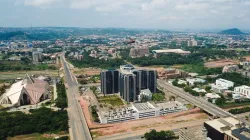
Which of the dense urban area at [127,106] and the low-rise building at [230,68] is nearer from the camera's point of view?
the dense urban area at [127,106]

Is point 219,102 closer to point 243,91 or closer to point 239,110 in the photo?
point 239,110

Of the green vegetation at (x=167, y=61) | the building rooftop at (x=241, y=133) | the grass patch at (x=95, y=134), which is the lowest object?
the grass patch at (x=95, y=134)

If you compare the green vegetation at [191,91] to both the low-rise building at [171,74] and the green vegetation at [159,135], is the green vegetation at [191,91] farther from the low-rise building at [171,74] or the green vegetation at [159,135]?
the green vegetation at [159,135]

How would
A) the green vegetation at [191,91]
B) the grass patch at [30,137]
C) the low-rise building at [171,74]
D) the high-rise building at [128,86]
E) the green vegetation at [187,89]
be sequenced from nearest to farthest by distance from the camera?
the grass patch at [30,137]
the high-rise building at [128,86]
the green vegetation at [191,91]
the green vegetation at [187,89]
the low-rise building at [171,74]

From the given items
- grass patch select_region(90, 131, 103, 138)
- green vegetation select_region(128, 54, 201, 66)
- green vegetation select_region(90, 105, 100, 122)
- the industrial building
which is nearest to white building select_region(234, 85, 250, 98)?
the industrial building

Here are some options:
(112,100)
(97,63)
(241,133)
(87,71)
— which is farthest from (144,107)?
(97,63)

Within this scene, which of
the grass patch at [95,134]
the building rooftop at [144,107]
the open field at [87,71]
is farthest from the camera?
the open field at [87,71]

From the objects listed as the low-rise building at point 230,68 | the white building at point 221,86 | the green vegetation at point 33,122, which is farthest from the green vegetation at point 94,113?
the low-rise building at point 230,68
